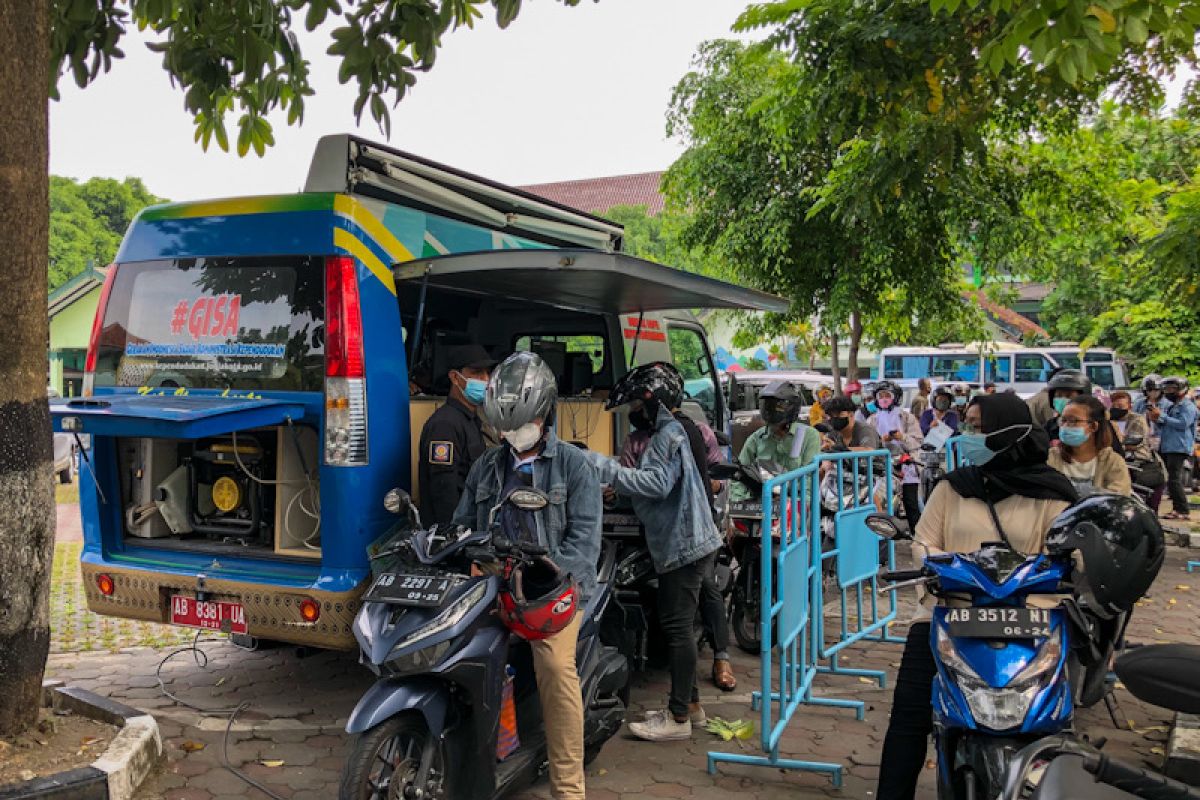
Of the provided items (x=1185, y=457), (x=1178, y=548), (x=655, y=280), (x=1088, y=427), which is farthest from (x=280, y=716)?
(x=1185, y=457)

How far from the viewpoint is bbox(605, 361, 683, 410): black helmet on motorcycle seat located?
4.88 metres

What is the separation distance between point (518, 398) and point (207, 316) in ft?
7.18

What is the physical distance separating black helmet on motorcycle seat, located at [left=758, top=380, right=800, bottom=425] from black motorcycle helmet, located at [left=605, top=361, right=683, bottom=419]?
1.77 metres

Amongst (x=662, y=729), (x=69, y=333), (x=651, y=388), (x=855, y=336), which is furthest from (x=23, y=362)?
(x=69, y=333)

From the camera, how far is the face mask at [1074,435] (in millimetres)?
5754

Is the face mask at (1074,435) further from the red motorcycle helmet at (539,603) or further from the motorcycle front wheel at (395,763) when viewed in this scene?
the motorcycle front wheel at (395,763)

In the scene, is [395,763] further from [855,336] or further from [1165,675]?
[855,336]

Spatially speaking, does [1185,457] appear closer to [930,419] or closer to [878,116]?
[930,419]

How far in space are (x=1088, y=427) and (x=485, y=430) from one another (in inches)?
140

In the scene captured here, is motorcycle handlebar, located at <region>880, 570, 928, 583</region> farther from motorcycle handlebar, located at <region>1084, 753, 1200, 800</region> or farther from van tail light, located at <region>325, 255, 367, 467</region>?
van tail light, located at <region>325, 255, 367, 467</region>

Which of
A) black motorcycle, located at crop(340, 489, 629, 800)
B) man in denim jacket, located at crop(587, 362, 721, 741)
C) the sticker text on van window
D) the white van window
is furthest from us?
the white van window

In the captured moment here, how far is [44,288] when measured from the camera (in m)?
4.06

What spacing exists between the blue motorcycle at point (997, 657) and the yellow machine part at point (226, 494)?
3517 mm

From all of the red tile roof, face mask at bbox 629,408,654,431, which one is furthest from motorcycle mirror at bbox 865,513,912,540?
the red tile roof
